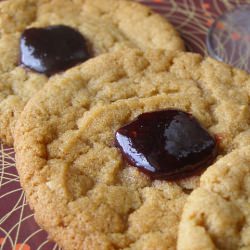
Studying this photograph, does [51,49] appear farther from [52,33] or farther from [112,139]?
[112,139]

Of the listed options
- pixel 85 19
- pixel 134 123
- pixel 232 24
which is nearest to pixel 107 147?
pixel 134 123

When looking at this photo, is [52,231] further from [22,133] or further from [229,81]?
[229,81]

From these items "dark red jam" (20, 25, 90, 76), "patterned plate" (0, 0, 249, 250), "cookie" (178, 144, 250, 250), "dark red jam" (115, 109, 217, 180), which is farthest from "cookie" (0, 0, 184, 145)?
"cookie" (178, 144, 250, 250)

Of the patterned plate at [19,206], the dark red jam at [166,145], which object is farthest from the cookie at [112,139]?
the patterned plate at [19,206]

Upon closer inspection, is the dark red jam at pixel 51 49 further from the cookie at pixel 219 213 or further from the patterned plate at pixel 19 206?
the cookie at pixel 219 213

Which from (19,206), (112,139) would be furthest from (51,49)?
(19,206)
